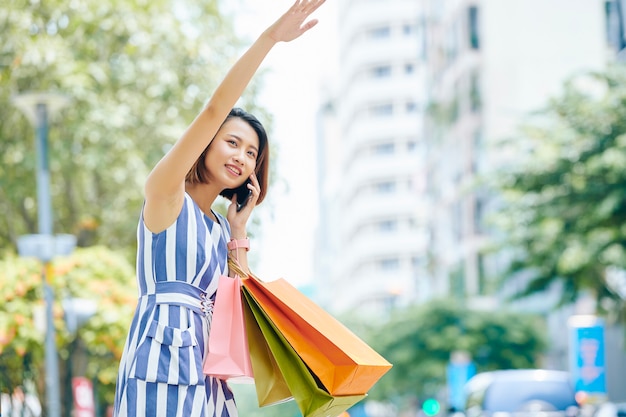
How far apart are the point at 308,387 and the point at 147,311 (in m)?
0.43

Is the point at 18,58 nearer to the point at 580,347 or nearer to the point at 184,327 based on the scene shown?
the point at 184,327

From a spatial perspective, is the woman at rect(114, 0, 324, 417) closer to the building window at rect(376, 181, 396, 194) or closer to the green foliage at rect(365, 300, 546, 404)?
the green foliage at rect(365, 300, 546, 404)

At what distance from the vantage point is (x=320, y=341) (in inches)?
122

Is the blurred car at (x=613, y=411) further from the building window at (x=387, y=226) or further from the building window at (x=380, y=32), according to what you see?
the building window at (x=380, y=32)

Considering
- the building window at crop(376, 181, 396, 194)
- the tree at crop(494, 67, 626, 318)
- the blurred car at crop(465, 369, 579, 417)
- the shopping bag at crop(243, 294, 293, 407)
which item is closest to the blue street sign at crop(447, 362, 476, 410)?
the tree at crop(494, 67, 626, 318)

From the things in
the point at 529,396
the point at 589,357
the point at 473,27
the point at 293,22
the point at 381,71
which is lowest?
the point at 529,396

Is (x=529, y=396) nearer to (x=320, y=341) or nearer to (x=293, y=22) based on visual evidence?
(x=320, y=341)

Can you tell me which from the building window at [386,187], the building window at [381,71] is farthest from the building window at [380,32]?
the building window at [386,187]

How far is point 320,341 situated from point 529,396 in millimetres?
14901

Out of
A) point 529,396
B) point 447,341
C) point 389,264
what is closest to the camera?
point 529,396

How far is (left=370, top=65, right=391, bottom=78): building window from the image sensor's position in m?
95.3

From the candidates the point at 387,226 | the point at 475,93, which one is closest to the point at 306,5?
the point at 475,93

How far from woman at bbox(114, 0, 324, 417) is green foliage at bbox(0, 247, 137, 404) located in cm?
1128

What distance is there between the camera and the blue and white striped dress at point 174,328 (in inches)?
119
